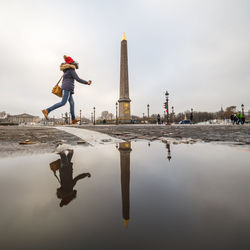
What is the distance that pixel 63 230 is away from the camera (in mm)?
486

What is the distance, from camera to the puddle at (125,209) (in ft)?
1.47

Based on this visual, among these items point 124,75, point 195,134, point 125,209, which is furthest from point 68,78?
point 124,75

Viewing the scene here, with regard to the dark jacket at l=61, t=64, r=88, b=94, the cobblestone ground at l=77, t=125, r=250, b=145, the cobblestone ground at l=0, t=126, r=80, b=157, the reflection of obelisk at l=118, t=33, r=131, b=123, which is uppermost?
the reflection of obelisk at l=118, t=33, r=131, b=123

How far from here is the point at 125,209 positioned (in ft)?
2.06

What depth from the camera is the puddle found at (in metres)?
0.45

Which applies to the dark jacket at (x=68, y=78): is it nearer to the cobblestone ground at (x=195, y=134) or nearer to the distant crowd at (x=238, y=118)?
the cobblestone ground at (x=195, y=134)

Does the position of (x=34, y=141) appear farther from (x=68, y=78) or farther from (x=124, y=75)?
(x=124, y=75)

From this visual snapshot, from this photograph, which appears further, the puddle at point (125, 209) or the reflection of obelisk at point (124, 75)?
the reflection of obelisk at point (124, 75)

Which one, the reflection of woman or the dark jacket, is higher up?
the dark jacket

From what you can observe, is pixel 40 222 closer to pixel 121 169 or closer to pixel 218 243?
pixel 218 243

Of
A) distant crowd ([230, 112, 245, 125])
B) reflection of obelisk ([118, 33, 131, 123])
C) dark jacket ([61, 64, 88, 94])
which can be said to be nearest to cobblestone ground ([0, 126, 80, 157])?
dark jacket ([61, 64, 88, 94])

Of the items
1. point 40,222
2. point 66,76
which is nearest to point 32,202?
point 40,222

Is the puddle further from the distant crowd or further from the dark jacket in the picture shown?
the distant crowd

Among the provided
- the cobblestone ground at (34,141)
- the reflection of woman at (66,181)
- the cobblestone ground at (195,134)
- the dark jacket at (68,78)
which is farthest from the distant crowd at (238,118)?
the reflection of woman at (66,181)
